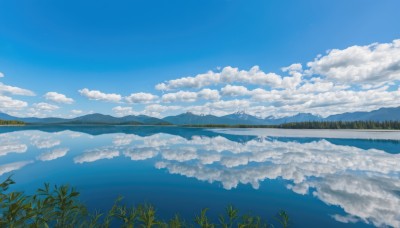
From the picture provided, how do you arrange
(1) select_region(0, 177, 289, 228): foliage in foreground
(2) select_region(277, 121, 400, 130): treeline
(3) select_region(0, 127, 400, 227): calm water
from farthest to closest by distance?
1. (2) select_region(277, 121, 400, 130): treeline
2. (3) select_region(0, 127, 400, 227): calm water
3. (1) select_region(0, 177, 289, 228): foliage in foreground

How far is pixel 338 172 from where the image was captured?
22.6 meters

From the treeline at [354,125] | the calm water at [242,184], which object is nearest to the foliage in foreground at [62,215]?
the calm water at [242,184]

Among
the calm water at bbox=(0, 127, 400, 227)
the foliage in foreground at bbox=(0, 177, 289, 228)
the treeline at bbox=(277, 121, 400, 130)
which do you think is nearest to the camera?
the foliage in foreground at bbox=(0, 177, 289, 228)

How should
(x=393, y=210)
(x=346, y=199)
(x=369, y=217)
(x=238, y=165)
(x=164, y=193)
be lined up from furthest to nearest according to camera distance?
(x=238, y=165) < (x=164, y=193) < (x=346, y=199) < (x=393, y=210) < (x=369, y=217)

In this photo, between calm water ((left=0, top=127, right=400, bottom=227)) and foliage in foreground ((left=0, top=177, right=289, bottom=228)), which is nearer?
foliage in foreground ((left=0, top=177, right=289, bottom=228))

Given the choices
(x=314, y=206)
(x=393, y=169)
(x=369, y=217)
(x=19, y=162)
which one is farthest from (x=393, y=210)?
(x=19, y=162)

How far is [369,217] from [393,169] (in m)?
17.2

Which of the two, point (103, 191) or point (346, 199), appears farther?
point (103, 191)

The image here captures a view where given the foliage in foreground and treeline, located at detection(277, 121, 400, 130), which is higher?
treeline, located at detection(277, 121, 400, 130)

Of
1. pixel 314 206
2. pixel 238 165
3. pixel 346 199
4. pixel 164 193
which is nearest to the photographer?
pixel 314 206

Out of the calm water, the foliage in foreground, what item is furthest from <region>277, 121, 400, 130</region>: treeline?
the foliage in foreground

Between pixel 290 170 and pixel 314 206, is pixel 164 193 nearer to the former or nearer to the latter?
pixel 314 206

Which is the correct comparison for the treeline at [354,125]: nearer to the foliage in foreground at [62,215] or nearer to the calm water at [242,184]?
the calm water at [242,184]

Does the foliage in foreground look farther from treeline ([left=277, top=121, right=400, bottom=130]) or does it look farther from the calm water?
treeline ([left=277, top=121, right=400, bottom=130])
